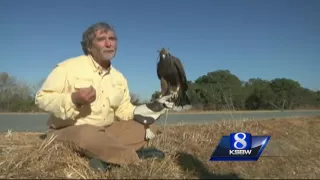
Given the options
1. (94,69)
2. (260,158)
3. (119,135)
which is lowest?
(260,158)

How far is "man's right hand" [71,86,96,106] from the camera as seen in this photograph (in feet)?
12.2

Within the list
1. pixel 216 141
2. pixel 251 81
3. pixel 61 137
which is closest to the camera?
pixel 61 137

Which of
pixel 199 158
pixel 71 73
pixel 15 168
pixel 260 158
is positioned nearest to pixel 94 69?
pixel 71 73

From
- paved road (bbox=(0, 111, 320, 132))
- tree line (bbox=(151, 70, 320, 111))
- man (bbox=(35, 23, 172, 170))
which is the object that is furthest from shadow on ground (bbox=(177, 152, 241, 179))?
tree line (bbox=(151, 70, 320, 111))

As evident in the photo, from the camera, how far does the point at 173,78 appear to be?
14.0 ft

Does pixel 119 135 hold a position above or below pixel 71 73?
below

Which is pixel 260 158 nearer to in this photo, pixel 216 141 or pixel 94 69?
pixel 216 141

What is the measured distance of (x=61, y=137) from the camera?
4172mm

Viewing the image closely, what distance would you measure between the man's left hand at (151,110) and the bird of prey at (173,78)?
0.25 feet

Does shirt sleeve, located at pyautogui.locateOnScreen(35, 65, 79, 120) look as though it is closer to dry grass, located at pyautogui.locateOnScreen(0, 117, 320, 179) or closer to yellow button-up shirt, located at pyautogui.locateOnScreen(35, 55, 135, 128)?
yellow button-up shirt, located at pyautogui.locateOnScreen(35, 55, 135, 128)

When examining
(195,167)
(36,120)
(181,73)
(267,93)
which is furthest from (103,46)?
(267,93)

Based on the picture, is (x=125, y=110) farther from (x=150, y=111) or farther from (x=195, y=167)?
(x=195, y=167)

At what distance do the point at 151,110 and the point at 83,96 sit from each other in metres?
1.01

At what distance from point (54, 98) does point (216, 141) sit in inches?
125
